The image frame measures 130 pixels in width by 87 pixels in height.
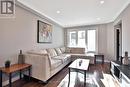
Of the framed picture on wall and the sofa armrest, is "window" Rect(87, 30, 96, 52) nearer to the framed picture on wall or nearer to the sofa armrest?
the framed picture on wall

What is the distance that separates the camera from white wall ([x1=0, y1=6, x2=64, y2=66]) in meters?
2.64

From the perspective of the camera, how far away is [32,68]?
2.98 meters

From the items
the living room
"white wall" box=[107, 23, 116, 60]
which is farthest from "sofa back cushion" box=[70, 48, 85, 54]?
"white wall" box=[107, 23, 116, 60]

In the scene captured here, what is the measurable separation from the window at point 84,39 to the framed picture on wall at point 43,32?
2.57m

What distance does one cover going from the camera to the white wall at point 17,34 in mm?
2637

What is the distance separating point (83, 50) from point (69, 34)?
191cm

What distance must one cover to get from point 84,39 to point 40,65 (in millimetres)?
4575

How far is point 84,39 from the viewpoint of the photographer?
6.77 metres

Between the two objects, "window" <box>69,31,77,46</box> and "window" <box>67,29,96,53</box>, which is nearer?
"window" <box>67,29,96,53</box>

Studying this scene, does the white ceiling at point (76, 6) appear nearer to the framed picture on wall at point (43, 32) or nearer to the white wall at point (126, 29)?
the white wall at point (126, 29)

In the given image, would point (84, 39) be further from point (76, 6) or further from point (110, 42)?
point (76, 6)

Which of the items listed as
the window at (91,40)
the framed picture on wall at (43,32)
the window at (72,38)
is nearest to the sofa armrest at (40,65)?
the framed picture on wall at (43,32)

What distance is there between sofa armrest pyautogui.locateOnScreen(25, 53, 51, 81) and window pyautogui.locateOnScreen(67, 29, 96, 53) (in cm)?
398

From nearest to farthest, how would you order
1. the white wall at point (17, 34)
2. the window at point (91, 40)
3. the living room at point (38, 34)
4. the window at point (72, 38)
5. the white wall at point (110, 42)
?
the white wall at point (17, 34) < the living room at point (38, 34) < the white wall at point (110, 42) < the window at point (91, 40) < the window at point (72, 38)
